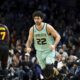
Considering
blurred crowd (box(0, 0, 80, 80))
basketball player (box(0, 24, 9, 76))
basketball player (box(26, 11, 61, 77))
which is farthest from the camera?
blurred crowd (box(0, 0, 80, 80))

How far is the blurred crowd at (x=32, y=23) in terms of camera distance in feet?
42.5

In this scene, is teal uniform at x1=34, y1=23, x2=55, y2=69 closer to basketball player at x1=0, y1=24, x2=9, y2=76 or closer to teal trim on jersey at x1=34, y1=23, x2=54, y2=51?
teal trim on jersey at x1=34, y1=23, x2=54, y2=51

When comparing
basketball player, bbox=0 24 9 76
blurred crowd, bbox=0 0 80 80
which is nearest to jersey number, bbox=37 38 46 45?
blurred crowd, bbox=0 0 80 80

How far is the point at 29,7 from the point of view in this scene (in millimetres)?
24578

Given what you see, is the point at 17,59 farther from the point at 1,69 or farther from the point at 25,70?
the point at 1,69

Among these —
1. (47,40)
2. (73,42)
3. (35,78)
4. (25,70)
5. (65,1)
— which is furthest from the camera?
(65,1)

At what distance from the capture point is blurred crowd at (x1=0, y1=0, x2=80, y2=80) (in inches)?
510

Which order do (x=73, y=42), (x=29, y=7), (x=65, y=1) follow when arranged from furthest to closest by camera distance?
1. (x=65, y=1)
2. (x=29, y=7)
3. (x=73, y=42)

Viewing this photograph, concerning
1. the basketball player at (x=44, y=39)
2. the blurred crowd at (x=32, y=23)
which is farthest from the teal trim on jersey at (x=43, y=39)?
the blurred crowd at (x=32, y=23)

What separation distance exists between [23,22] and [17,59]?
8.62m

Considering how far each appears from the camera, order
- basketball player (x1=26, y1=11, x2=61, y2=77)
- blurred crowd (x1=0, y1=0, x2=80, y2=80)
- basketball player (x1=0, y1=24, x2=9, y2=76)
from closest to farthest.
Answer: basketball player (x1=0, y1=24, x2=9, y2=76) < basketball player (x1=26, y1=11, x2=61, y2=77) < blurred crowd (x1=0, y1=0, x2=80, y2=80)

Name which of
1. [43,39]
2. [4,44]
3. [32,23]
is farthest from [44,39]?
[32,23]

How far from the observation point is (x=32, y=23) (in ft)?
72.7

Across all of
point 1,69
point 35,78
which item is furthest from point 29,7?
point 1,69
